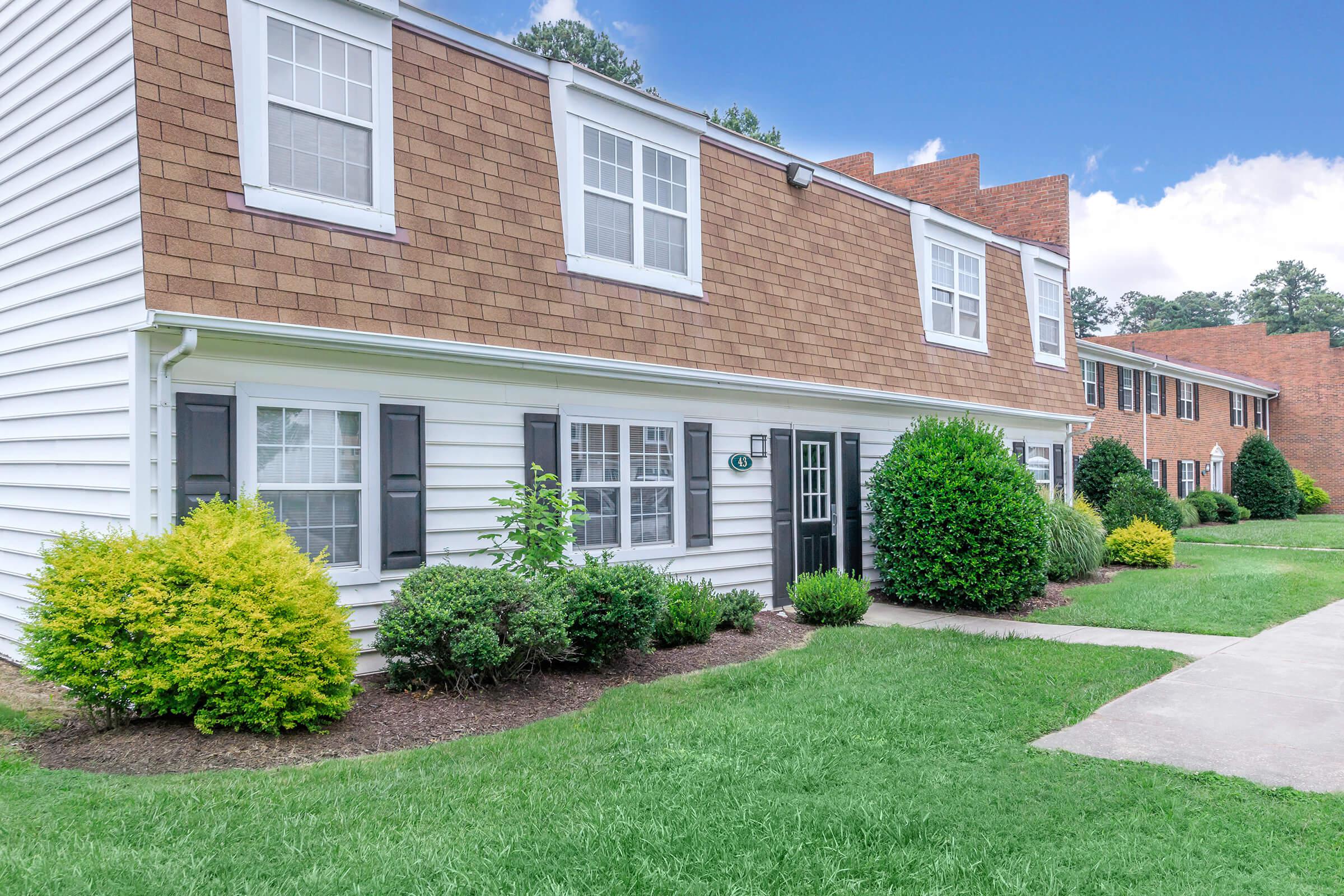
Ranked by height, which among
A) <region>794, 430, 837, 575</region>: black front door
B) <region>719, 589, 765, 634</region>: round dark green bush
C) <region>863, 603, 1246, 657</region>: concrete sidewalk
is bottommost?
<region>863, 603, 1246, 657</region>: concrete sidewalk

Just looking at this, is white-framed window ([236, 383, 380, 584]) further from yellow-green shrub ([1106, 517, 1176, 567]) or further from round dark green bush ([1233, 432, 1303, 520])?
round dark green bush ([1233, 432, 1303, 520])

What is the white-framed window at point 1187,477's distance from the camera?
99.2ft

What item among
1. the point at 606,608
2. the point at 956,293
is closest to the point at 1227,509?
the point at 956,293

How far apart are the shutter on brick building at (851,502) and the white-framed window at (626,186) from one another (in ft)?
10.8

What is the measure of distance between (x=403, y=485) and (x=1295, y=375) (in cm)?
4103

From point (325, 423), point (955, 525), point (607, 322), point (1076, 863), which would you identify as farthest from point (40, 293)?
point (955, 525)

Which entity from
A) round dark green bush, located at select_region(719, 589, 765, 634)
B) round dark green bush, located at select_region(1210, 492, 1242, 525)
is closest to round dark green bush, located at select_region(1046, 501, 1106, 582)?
round dark green bush, located at select_region(719, 589, 765, 634)

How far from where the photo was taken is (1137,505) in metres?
17.6

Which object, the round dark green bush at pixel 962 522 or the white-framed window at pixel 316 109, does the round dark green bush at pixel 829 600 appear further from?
the white-framed window at pixel 316 109

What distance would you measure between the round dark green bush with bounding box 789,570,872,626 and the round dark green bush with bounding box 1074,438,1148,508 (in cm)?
1317

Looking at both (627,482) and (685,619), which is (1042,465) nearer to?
(627,482)

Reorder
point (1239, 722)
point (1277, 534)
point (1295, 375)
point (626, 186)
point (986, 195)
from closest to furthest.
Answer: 1. point (1239, 722)
2. point (626, 186)
3. point (986, 195)
4. point (1277, 534)
5. point (1295, 375)

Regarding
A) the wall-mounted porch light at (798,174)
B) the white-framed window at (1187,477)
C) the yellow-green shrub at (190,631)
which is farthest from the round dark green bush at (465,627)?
the white-framed window at (1187,477)

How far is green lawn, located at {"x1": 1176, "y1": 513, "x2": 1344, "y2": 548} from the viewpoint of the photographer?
2014 centimetres
